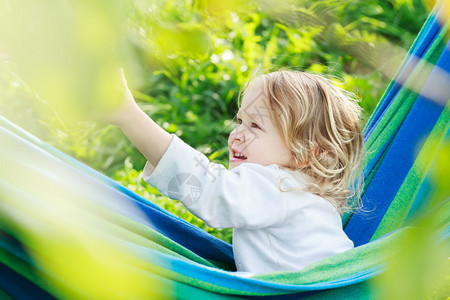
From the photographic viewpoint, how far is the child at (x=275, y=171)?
3.66ft

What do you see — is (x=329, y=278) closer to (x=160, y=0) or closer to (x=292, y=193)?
(x=292, y=193)

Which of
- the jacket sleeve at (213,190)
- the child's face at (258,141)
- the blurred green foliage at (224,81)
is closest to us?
the jacket sleeve at (213,190)

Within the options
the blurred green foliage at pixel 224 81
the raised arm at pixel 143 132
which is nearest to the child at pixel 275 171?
the raised arm at pixel 143 132

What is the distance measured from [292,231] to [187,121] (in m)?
1.77

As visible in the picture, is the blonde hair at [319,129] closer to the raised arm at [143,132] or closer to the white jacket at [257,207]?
the white jacket at [257,207]

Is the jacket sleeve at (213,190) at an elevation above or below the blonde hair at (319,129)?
below

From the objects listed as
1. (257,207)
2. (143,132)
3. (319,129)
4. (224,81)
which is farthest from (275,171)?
(224,81)

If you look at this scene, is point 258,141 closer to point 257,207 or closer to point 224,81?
point 257,207

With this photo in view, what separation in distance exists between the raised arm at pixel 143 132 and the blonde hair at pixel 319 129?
0.34 metres

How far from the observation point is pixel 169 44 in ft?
1.39

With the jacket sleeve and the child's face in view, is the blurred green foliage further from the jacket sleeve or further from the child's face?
the jacket sleeve

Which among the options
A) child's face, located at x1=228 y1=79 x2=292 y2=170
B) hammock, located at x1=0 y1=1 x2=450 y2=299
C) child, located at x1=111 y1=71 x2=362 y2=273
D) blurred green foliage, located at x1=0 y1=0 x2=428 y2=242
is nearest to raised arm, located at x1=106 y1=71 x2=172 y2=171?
child, located at x1=111 y1=71 x2=362 y2=273

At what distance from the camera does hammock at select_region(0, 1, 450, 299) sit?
1.20 ft

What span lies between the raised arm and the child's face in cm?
25
